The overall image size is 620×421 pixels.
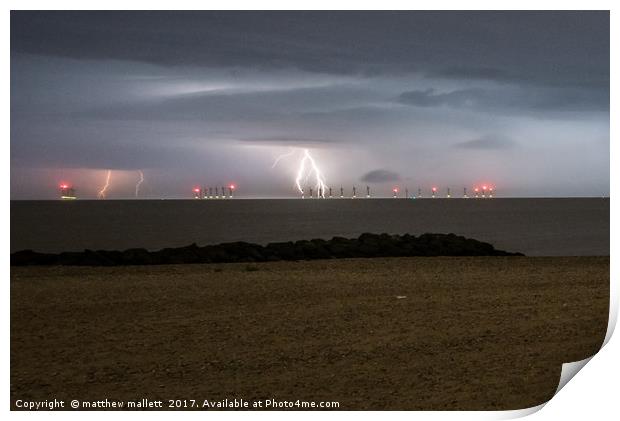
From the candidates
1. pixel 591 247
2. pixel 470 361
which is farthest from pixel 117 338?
pixel 591 247

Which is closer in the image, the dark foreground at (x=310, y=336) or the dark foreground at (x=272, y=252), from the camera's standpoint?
the dark foreground at (x=310, y=336)

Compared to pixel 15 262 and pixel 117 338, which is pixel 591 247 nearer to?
pixel 15 262

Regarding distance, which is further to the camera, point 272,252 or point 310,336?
point 272,252

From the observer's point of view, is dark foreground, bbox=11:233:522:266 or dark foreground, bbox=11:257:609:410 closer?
dark foreground, bbox=11:257:609:410
